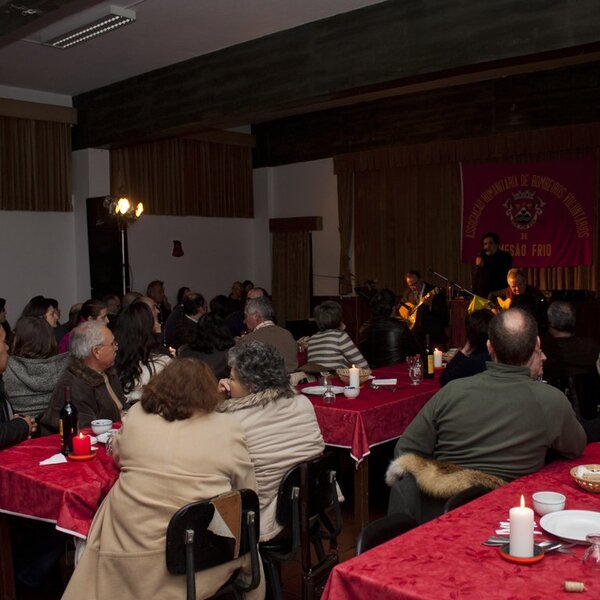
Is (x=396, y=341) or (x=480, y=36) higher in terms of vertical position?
(x=480, y=36)

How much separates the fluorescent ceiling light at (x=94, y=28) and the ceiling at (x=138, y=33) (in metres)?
0.10

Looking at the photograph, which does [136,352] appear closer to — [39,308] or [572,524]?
Result: [39,308]

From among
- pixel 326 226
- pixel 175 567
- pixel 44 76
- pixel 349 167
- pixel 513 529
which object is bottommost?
pixel 175 567

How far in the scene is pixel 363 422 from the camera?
4.34 m

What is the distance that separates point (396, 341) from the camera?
6.27 meters

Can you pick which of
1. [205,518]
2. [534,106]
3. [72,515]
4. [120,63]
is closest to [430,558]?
[205,518]

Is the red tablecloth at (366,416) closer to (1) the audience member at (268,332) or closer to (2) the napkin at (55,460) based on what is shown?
(1) the audience member at (268,332)

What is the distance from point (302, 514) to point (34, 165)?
8959 mm

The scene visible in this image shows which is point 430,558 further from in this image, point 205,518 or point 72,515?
point 72,515


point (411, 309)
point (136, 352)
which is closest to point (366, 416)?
point (136, 352)

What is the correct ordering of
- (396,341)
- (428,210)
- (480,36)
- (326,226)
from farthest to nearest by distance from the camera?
1. (326,226)
2. (428,210)
3. (396,341)
4. (480,36)

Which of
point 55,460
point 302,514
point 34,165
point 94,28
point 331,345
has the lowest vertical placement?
point 302,514

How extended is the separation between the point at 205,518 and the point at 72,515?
644mm

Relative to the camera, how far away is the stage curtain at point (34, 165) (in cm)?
1051
